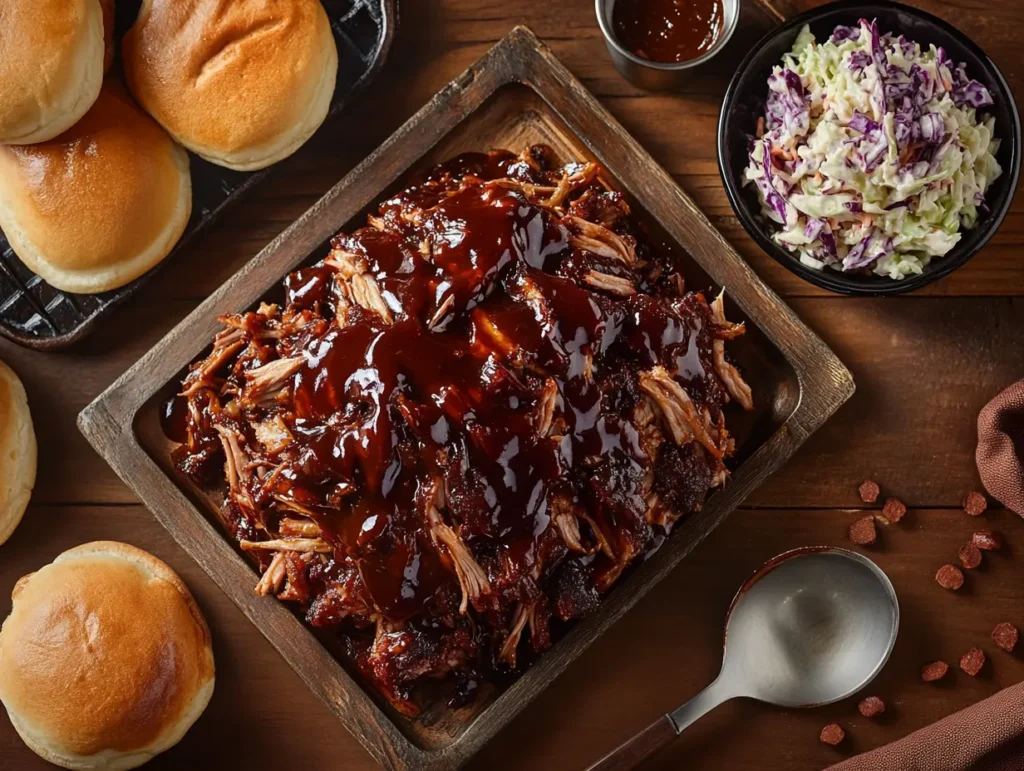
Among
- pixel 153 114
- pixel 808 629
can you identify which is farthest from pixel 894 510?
pixel 153 114

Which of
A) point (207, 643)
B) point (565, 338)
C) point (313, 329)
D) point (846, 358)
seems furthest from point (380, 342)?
point (846, 358)

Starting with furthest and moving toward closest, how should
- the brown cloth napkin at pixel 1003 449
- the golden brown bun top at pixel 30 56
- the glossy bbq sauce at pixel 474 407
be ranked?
the brown cloth napkin at pixel 1003 449 → the golden brown bun top at pixel 30 56 → the glossy bbq sauce at pixel 474 407

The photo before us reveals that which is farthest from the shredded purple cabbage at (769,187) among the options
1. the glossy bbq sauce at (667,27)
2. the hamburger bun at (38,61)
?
the hamburger bun at (38,61)

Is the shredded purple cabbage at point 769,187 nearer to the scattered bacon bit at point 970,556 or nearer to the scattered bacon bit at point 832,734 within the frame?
the scattered bacon bit at point 970,556

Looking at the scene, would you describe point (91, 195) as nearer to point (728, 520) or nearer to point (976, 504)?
point (728, 520)

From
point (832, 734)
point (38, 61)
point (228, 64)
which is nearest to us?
point (38, 61)

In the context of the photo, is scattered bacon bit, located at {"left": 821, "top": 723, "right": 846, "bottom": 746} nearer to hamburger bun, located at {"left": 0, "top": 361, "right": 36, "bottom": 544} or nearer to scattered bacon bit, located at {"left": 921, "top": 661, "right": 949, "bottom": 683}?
scattered bacon bit, located at {"left": 921, "top": 661, "right": 949, "bottom": 683}

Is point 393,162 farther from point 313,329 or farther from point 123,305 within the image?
point 123,305
